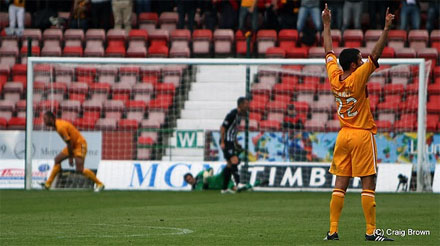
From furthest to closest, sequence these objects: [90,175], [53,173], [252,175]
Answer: [252,175]
[53,173]
[90,175]

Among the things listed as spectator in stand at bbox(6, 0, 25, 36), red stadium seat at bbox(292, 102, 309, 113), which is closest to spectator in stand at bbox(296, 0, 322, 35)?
red stadium seat at bbox(292, 102, 309, 113)

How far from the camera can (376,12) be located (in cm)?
2823

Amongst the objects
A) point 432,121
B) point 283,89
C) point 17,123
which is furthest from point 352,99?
point 17,123

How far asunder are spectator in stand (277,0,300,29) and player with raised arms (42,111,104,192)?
8689mm

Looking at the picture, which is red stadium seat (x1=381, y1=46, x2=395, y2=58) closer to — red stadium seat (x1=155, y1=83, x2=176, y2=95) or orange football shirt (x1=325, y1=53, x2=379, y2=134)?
red stadium seat (x1=155, y1=83, x2=176, y2=95)

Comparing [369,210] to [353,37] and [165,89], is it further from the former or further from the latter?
[353,37]

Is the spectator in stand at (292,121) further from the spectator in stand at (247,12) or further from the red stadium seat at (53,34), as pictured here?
the red stadium seat at (53,34)

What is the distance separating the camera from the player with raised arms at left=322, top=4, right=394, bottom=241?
1012cm

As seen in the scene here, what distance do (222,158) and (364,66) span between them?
12.3 m

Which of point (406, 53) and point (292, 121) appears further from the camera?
point (406, 53)

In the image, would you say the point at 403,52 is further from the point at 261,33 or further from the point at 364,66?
the point at 364,66

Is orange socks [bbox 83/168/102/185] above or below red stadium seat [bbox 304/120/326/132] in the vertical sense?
below

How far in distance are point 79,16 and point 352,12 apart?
805 centimetres

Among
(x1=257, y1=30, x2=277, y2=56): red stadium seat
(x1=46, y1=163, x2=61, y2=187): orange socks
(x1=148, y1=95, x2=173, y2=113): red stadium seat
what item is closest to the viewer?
(x1=46, y1=163, x2=61, y2=187): orange socks
